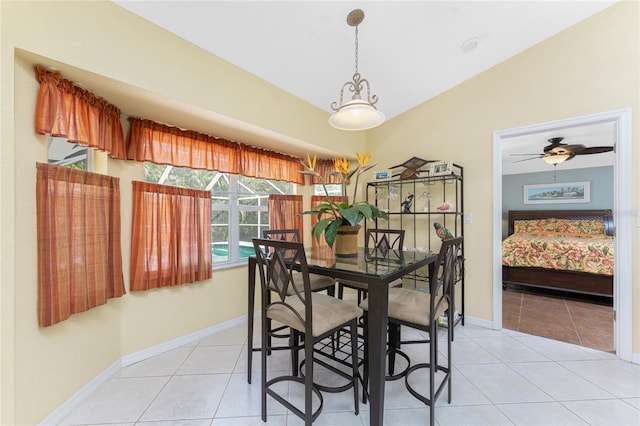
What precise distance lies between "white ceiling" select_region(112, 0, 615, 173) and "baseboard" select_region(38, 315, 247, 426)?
248 cm

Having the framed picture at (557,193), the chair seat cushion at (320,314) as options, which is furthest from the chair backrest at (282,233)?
the framed picture at (557,193)

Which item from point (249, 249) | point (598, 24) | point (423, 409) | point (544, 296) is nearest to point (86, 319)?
point (249, 249)

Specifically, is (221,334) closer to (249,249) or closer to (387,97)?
(249,249)

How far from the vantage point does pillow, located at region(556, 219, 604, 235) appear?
4.89 metres

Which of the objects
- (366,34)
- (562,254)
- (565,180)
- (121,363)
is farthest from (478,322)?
(565,180)

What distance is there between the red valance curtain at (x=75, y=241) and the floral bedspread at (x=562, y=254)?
4.98 meters

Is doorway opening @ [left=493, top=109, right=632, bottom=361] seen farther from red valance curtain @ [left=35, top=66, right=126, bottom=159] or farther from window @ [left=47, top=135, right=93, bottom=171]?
window @ [left=47, top=135, right=93, bottom=171]

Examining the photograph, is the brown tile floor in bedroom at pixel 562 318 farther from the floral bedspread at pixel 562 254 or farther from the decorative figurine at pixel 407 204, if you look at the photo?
the decorative figurine at pixel 407 204

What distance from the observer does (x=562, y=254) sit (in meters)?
3.55

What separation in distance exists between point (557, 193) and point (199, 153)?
6997 mm

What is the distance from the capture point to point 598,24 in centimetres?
216

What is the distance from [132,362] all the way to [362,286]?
2.01m

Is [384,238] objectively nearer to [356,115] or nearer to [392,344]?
[392,344]

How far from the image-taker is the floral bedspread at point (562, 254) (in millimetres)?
3299
